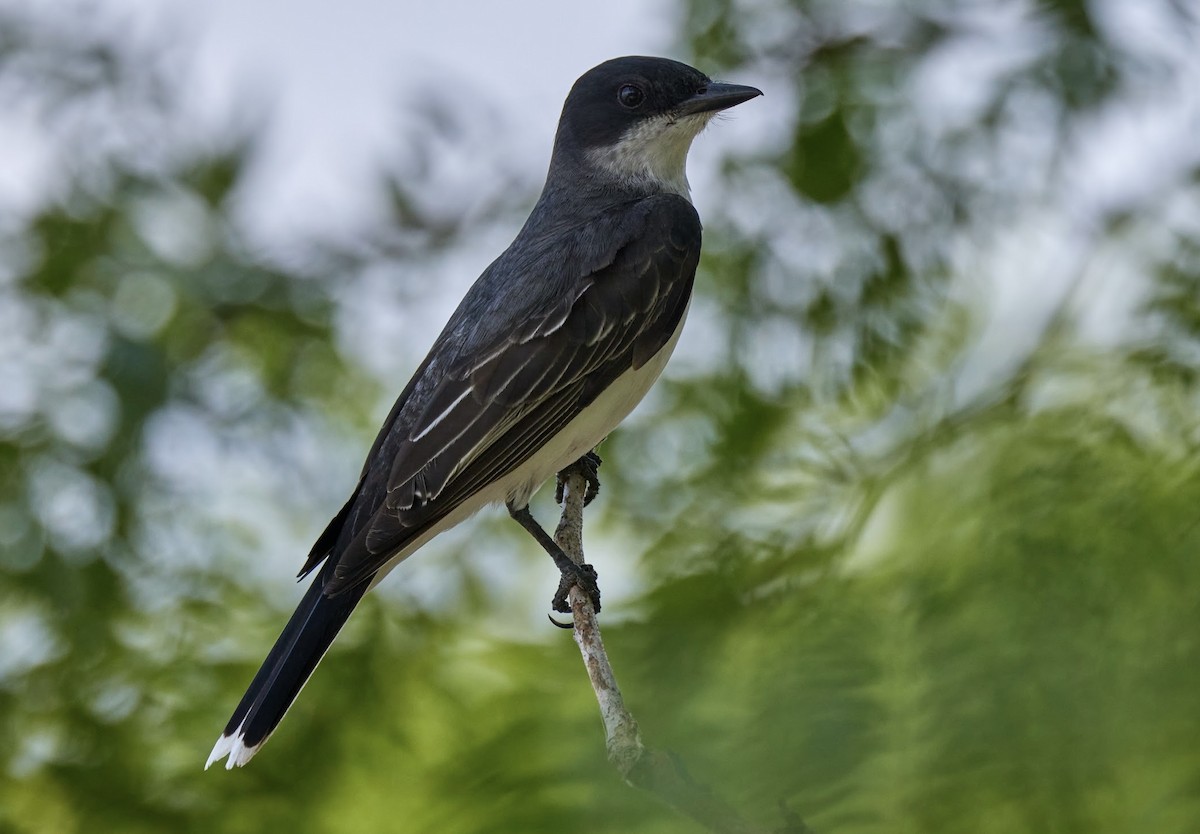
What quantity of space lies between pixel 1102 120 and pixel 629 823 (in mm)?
3453

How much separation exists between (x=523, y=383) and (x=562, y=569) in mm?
659

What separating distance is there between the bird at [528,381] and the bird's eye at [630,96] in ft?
0.73

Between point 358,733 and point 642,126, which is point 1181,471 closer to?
point 358,733

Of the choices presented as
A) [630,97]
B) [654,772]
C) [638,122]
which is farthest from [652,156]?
[654,772]

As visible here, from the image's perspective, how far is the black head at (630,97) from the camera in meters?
5.00

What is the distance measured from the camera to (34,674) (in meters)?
3.92

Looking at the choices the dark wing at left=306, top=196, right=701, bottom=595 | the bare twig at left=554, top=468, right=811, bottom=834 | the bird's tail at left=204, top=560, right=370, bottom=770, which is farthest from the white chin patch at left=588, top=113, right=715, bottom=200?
the bare twig at left=554, top=468, right=811, bottom=834

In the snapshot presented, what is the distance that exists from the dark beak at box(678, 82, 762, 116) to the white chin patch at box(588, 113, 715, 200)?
0.19 m

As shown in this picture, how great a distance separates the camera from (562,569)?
434cm

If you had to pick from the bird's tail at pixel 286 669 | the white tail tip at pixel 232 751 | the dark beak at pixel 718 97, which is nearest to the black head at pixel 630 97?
the dark beak at pixel 718 97

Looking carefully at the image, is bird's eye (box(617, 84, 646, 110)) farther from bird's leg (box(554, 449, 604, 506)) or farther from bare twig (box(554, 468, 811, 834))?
bare twig (box(554, 468, 811, 834))

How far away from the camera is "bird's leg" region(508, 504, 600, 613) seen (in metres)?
4.20

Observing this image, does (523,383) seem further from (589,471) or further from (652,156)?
(652,156)

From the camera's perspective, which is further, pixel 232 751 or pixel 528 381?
pixel 528 381
